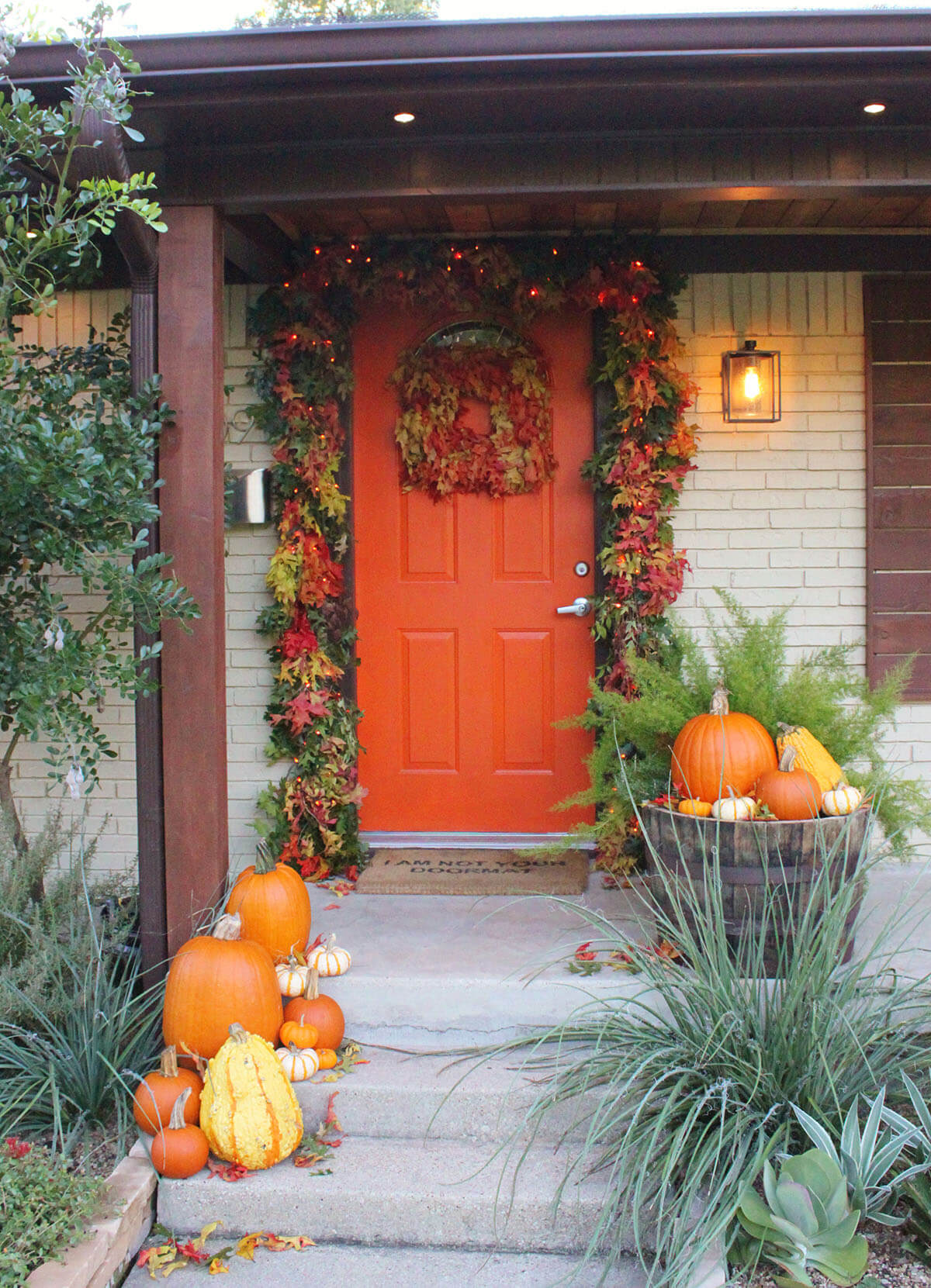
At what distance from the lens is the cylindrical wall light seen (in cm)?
406

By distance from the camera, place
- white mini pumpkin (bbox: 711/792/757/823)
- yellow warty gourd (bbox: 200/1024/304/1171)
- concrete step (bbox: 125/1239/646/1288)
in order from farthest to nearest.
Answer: white mini pumpkin (bbox: 711/792/757/823)
yellow warty gourd (bbox: 200/1024/304/1171)
concrete step (bbox: 125/1239/646/1288)

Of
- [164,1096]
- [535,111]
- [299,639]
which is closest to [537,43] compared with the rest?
[535,111]

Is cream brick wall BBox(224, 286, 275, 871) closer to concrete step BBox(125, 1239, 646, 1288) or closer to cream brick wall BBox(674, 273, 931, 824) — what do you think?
cream brick wall BBox(674, 273, 931, 824)

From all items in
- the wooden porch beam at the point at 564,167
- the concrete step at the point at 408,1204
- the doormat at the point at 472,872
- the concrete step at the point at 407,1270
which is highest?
the wooden porch beam at the point at 564,167

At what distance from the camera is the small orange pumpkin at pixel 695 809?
3025 millimetres

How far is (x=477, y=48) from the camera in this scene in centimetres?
254

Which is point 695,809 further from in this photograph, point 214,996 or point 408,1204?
point 214,996

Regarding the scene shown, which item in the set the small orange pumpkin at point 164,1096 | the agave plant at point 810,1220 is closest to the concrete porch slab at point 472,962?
the small orange pumpkin at point 164,1096

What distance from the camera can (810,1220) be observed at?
200cm

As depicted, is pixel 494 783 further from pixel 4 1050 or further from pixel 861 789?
pixel 4 1050

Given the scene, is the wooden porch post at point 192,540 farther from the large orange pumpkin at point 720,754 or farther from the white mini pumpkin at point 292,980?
the large orange pumpkin at point 720,754

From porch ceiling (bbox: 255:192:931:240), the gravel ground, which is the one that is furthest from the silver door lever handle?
the gravel ground

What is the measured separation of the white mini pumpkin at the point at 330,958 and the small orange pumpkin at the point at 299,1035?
24 cm

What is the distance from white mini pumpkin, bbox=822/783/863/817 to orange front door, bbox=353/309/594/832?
4.62 ft
